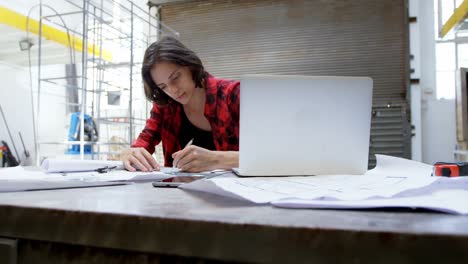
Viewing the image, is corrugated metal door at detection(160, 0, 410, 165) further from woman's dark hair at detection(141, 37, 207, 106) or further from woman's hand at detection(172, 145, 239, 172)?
woman's hand at detection(172, 145, 239, 172)

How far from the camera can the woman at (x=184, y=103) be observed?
1.36 metres

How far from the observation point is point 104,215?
31cm

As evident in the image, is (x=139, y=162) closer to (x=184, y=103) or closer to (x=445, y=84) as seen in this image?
(x=184, y=103)

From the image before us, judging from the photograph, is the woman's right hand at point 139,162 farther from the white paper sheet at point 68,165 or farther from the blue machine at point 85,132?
the blue machine at point 85,132

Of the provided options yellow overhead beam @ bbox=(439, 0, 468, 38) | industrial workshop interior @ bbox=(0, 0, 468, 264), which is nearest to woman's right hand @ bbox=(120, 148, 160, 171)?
industrial workshop interior @ bbox=(0, 0, 468, 264)

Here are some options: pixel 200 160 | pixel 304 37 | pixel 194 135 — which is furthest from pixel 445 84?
pixel 200 160

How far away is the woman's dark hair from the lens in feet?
4.42

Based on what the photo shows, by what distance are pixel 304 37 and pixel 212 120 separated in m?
2.30

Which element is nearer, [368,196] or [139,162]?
[368,196]

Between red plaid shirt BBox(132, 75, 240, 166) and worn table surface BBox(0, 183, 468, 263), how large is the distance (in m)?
0.99

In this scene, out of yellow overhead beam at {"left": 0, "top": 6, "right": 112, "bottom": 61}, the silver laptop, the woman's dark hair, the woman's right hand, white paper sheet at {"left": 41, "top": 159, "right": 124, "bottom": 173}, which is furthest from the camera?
yellow overhead beam at {"left": 0, "top": 6, "right": 112, "bottom": 61}

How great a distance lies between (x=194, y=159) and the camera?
91cm

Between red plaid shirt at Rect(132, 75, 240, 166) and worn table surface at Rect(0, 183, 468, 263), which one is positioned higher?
red plaid shirt at Rect(132, 75, 240, 166)

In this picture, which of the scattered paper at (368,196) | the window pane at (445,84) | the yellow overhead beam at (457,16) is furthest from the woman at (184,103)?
the window pane at (445,84)
